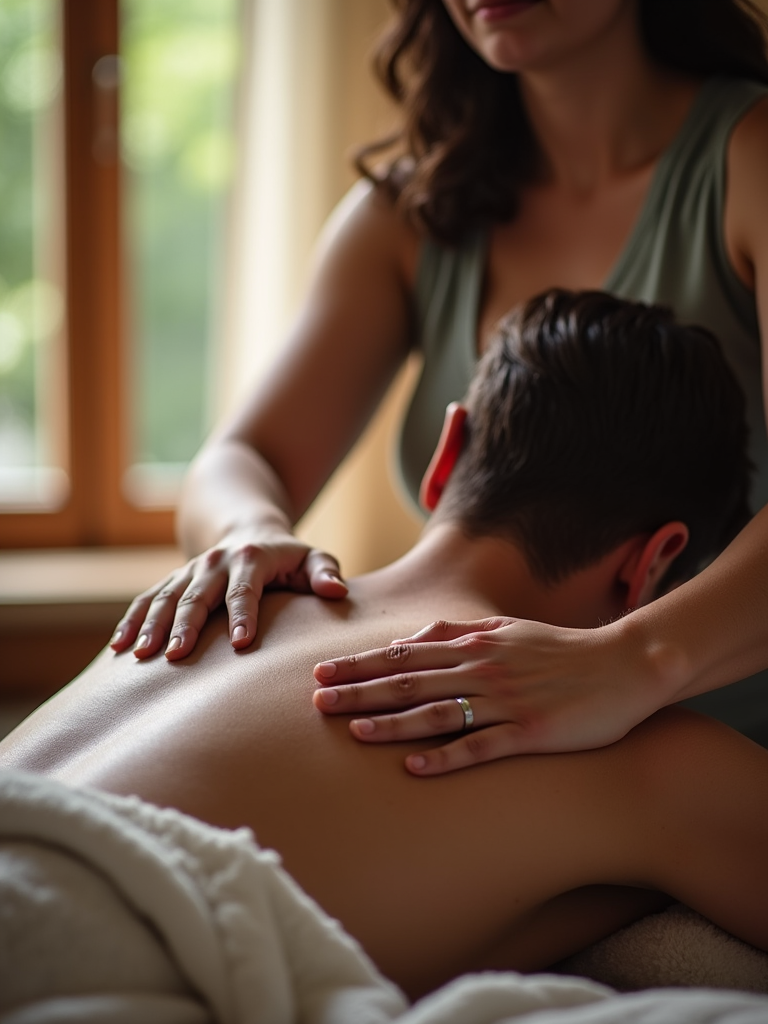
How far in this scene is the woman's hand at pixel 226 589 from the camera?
1084mm

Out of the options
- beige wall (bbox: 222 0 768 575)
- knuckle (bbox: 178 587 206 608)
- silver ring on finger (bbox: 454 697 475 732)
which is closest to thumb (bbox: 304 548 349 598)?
knuckle (bbox: 178 587 206 608)

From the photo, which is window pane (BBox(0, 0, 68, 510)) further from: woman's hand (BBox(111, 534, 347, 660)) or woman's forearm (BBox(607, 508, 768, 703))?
woman's forearm (BBox(607, 508, 768, 703))

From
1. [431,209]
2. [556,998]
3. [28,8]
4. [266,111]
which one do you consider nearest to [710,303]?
[431,209]

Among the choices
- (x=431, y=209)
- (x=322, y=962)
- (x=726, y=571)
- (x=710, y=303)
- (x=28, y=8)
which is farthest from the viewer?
(x=28, y=8)

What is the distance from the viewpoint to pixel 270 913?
742mm

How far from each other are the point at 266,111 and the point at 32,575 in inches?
49.2

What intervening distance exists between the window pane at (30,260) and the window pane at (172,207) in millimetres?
185

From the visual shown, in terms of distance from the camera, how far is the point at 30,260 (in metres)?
3.02

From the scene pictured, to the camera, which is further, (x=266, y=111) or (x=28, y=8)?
(x=28, y=8)

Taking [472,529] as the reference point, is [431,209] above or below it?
above

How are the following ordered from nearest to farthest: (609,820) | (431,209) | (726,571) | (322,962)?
(322,962)
(609,820)
(726,571)
(431,209)

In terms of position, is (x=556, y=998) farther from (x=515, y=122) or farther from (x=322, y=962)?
(x=515, y=122)

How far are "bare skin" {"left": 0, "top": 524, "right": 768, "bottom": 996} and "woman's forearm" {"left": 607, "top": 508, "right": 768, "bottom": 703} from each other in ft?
0.17

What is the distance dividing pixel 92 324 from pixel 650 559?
2.13m
